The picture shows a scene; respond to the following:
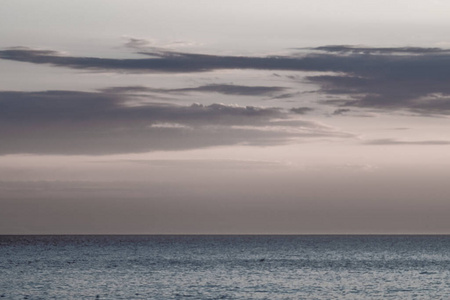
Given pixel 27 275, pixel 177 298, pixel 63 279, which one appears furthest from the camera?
pixel 27 275

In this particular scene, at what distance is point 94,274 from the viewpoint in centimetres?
9644

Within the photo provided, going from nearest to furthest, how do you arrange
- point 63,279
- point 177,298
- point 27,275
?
point 177,298 → point 63,279 → point 27,275

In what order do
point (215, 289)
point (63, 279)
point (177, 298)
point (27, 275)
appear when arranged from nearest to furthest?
point (177, 298) < point (215, 289) < point (63, 279) < point (27, 275)

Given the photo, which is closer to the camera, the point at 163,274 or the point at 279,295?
the point at 279,295

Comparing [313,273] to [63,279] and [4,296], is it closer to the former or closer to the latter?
[63,279]

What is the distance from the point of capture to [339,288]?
7981cm

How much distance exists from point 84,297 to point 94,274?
2617 cm

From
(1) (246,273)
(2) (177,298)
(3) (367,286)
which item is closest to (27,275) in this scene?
(1) (246,273)

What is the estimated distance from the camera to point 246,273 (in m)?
98.6

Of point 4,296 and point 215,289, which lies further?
point 215,289

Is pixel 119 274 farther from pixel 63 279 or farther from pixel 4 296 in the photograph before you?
pixel 4 296

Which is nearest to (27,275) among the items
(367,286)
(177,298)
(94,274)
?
(94,274)

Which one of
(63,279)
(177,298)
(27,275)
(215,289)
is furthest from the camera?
(27,275)

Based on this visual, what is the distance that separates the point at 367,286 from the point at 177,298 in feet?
68.8
